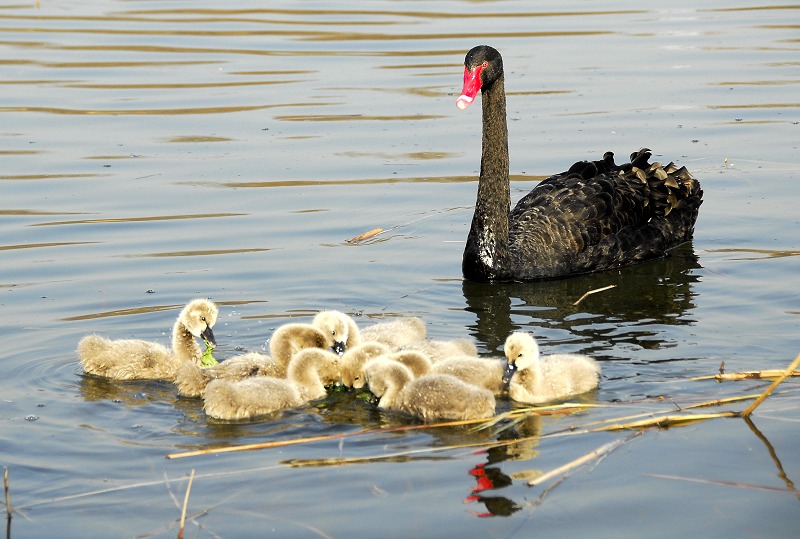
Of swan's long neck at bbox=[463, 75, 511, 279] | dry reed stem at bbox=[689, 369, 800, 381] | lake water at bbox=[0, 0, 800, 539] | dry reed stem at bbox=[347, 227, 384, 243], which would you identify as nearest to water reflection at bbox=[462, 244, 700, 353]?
lake water at bbox=[0, 0, 800, 539]

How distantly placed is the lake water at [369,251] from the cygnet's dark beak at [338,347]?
0.28 m

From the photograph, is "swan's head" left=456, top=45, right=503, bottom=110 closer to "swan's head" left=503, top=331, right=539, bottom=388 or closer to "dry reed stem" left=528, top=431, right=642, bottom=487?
"swan's head" left=503, top=331, right=539, bottom=388

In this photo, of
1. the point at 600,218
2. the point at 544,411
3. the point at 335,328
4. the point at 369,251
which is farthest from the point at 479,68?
the point at 544,411

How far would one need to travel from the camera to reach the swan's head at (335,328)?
6098mm

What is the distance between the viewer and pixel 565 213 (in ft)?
27.9

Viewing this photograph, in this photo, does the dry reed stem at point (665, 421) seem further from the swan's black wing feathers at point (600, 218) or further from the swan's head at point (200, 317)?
the swan's black wing feathers at point (600, 218)

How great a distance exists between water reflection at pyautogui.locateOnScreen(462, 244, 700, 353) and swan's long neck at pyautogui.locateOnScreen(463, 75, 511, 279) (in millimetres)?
176

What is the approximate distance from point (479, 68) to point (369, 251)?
1.38 m

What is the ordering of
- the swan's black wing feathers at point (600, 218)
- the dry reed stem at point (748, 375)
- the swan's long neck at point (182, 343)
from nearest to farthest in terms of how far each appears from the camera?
1. the dry reed stem at point (748, 375)
2. the swan's long neck at point (182, 343)
3. the swan's black wing feathers at point (600, 218)

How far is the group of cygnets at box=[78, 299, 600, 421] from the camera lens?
18.1 feet

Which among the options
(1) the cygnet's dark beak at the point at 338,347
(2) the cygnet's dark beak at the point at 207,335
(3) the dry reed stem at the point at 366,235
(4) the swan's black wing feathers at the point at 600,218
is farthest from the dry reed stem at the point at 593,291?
(2) the cygnet's dark beak at the point at 207,335

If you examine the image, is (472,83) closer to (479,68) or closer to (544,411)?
(479,68)

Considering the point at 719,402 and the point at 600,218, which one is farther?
the point at 600,218

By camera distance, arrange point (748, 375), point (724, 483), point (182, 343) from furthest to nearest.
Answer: point (182, 343) → point (748, 375) → point (724, 483)
